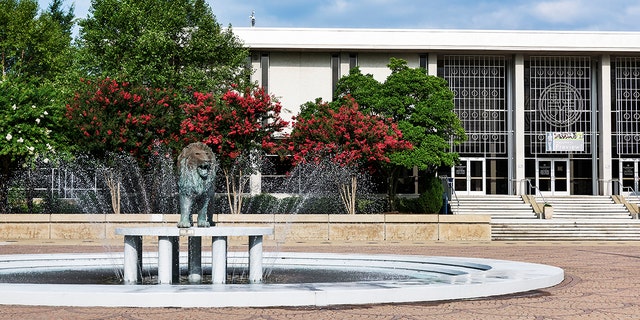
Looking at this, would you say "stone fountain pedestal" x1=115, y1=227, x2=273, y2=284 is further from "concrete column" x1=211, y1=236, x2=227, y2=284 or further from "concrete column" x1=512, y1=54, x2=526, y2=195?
"concrete column" x1=512, y1=54, x2=526, y2=195

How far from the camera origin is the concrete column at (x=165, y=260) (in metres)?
13.0

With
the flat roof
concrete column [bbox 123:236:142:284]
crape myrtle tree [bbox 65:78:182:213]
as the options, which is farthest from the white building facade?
concrete column [bbox 123:236:142:284]

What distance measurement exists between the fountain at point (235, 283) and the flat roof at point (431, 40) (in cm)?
2695

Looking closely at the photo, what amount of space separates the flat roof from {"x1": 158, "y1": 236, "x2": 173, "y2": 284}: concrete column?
32336 mm

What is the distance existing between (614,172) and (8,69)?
124 feet

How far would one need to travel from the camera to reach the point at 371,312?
10.0 meters

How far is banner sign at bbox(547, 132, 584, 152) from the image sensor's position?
153 feet

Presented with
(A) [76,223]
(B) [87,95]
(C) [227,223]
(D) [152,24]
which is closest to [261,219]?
(C) [227,223]

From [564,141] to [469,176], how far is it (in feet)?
18.1

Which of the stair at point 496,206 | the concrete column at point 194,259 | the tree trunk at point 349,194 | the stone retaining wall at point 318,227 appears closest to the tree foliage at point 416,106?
the tree trunk at point 349,194

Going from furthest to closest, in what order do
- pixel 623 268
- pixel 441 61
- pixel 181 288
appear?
pixel 441 61 < pixel 623 268 < pixel 181 288

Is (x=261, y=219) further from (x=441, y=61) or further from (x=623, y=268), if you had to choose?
(x=441, y=61)

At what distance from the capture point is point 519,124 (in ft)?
152

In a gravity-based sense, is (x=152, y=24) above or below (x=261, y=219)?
above
